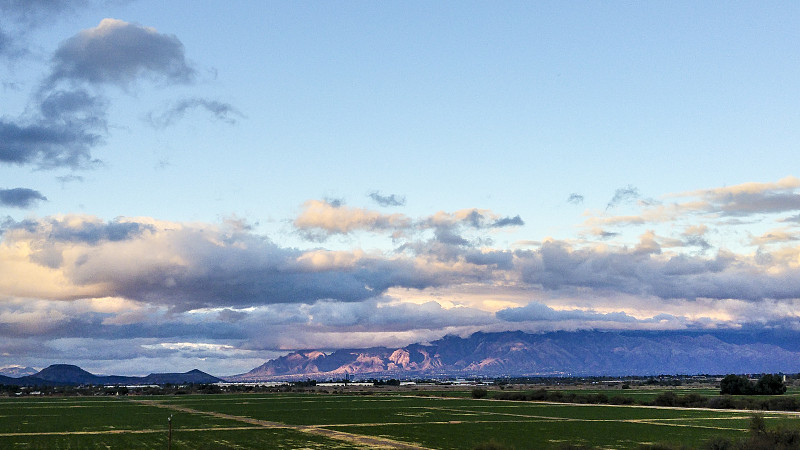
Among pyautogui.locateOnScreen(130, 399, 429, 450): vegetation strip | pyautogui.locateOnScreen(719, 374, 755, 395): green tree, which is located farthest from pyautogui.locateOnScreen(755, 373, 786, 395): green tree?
pyautogui.locateOnScreen(130, 399, 429, 450): vegetation strip

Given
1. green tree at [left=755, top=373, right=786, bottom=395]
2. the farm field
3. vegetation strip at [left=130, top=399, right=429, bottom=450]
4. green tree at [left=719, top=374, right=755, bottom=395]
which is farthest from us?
green tree at [left=719, top=374, right=755, bottom=395]

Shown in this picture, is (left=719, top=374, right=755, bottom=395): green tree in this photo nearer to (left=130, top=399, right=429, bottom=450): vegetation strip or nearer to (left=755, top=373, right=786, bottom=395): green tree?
(left=755, top=373, right=786, bottom=395): green tree

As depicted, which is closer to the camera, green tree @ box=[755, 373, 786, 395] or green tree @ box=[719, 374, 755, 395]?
green tree @ box=[755, 373, 786, 395]

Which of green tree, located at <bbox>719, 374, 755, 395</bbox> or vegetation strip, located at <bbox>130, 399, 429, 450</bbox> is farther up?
vegetation strip, located at <bbox>130, 399, 429, 450</bbox>

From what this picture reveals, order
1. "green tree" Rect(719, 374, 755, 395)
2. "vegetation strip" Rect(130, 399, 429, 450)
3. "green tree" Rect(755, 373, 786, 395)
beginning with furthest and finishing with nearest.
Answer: "green tree" Rect(719, 374, 755, 395) < "green tree" Rect(755, 373, 786, 395) < "vegetation strip" Rect(130, 399, 429, 450)

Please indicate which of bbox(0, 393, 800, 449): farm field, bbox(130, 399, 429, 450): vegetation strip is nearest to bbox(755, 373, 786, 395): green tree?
bbox(0, 393, 800, 449): farm field

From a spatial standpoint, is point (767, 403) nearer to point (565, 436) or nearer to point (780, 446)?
point (565, 436)

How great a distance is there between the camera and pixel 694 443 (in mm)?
55406

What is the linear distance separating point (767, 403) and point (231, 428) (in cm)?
7356

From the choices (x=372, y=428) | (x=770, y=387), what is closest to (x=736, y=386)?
(x=770, y=387)

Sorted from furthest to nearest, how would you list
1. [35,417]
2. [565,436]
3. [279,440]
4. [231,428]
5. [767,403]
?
[767,403] → [35,417] → [231,428] → [565,436] → [279,440]

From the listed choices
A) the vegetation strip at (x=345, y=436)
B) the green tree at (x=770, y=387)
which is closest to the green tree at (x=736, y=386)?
the green tree at (x=770, y=387)

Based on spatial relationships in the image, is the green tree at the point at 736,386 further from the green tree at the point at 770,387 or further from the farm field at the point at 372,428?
the farm field at the point at 372,428

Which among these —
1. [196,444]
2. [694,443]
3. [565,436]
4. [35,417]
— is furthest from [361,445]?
[35,417]
